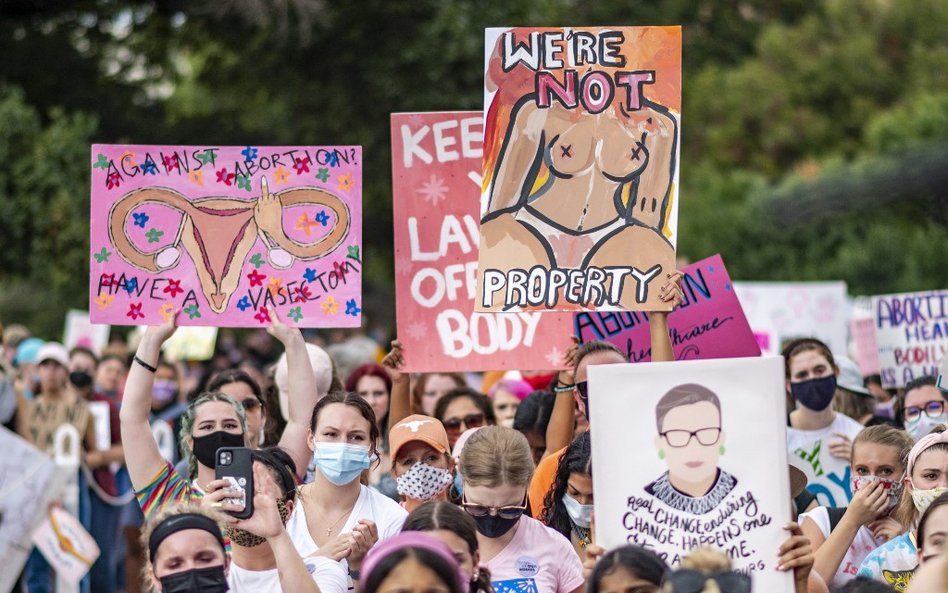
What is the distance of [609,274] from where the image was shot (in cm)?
607

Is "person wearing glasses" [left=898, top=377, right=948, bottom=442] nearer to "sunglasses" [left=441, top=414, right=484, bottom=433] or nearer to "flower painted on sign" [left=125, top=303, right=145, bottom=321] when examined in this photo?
"sunglasses" [left=441, top=414, right=484, bottom=433]

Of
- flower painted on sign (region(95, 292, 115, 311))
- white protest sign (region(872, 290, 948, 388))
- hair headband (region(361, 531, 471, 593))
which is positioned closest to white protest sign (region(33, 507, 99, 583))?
flower painted on sign (region(95, 292, 115, 311))

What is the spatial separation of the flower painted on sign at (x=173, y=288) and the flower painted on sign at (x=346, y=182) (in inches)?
31.8

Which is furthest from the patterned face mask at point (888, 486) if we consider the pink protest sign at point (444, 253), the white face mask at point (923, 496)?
the pink protest sign at point (444, 253)

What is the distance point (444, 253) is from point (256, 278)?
1.12 meters

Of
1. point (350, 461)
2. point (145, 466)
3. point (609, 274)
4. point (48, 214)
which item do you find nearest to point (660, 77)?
point (609, 274)

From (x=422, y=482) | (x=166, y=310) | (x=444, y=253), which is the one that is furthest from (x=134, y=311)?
(x=444, y=253)

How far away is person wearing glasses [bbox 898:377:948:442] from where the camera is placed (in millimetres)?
7770

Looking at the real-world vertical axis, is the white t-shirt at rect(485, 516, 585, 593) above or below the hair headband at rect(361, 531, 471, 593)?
below

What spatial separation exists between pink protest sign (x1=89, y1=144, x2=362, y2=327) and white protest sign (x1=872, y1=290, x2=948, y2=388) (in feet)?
14.0

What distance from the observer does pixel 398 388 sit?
7.34m

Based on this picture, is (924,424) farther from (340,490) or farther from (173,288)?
(173,288)

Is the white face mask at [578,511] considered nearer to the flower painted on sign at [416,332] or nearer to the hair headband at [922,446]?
the hair headband at [922,446]

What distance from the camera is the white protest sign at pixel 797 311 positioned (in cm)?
1442
